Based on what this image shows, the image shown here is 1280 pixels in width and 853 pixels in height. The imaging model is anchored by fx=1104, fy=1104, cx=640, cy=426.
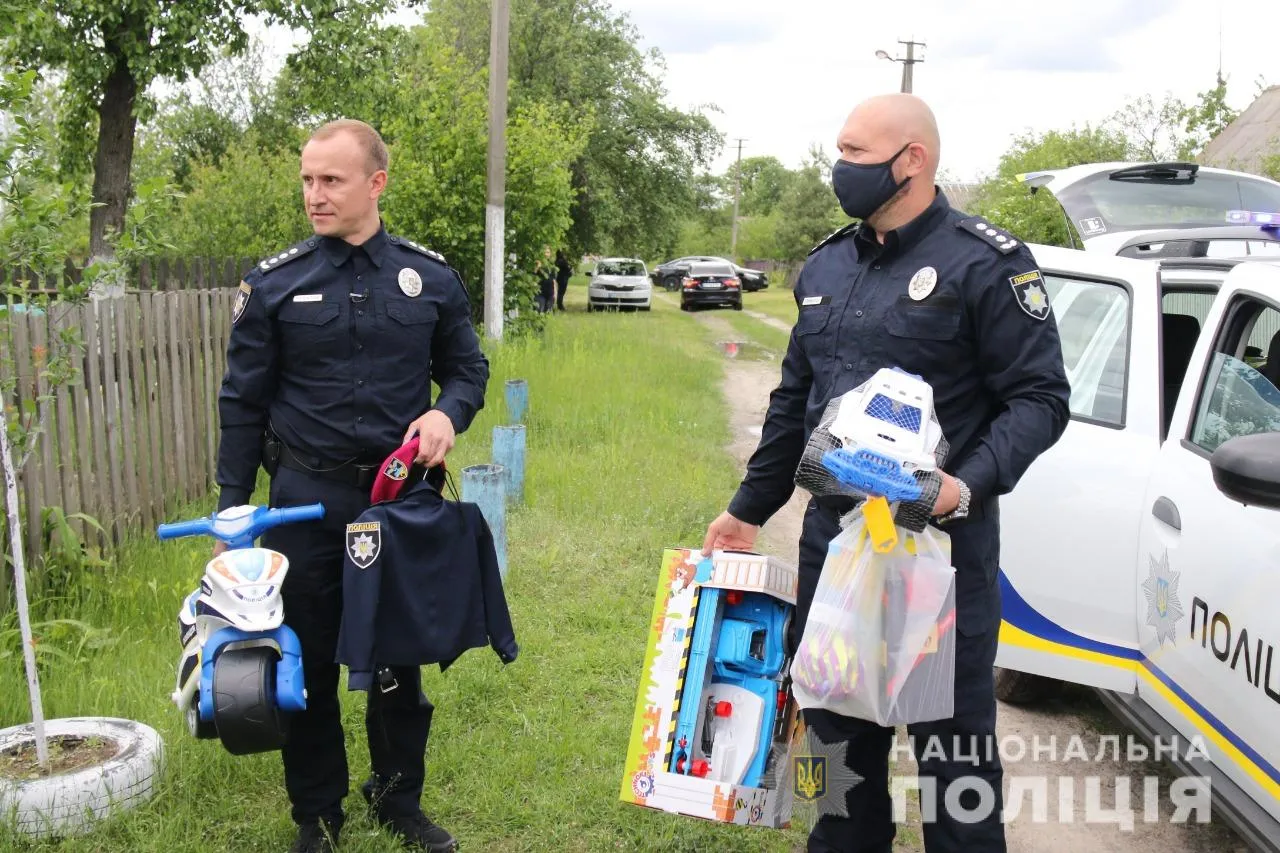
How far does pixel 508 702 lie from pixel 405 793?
1021 millimetres

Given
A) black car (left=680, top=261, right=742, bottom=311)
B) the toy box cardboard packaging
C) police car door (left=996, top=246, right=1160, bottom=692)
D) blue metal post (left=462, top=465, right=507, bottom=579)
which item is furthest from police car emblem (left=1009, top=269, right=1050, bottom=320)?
black car (left=680, top=261, right=742, bottom=311)

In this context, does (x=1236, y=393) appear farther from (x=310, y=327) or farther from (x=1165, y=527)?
(x=310, y=327)

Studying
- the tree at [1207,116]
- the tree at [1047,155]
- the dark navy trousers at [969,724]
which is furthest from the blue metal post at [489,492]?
the tree at [1207,116]

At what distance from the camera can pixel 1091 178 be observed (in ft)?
15.6

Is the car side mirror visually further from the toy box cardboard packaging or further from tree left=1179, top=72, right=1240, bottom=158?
tree left=1179, top=72, right=1240, bottom=158

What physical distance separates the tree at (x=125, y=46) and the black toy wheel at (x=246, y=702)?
29.5 ft

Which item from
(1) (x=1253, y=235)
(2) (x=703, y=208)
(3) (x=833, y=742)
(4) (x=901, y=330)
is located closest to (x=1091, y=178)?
(1) (x=1253, y=235)

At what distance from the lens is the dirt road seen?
3.46m

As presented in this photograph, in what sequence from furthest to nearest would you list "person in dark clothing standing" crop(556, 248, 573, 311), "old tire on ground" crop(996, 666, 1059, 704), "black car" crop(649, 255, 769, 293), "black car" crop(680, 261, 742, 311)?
"black car" crop(649, 255, 769, 293)
"black car" crop(680, 261, 742, 311)
"person in dark clothing standing" crop(556, 248, 573, 311)
"old tire on ground" crop(996, 666, 1059, 704)

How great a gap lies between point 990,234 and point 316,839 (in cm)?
240

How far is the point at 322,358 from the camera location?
296cm

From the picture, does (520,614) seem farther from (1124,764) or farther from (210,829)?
(1124,764)

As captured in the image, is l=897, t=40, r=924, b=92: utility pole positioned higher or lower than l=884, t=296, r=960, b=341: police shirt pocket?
higher

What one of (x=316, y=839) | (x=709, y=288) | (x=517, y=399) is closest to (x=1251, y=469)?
(x=316, y=839)
